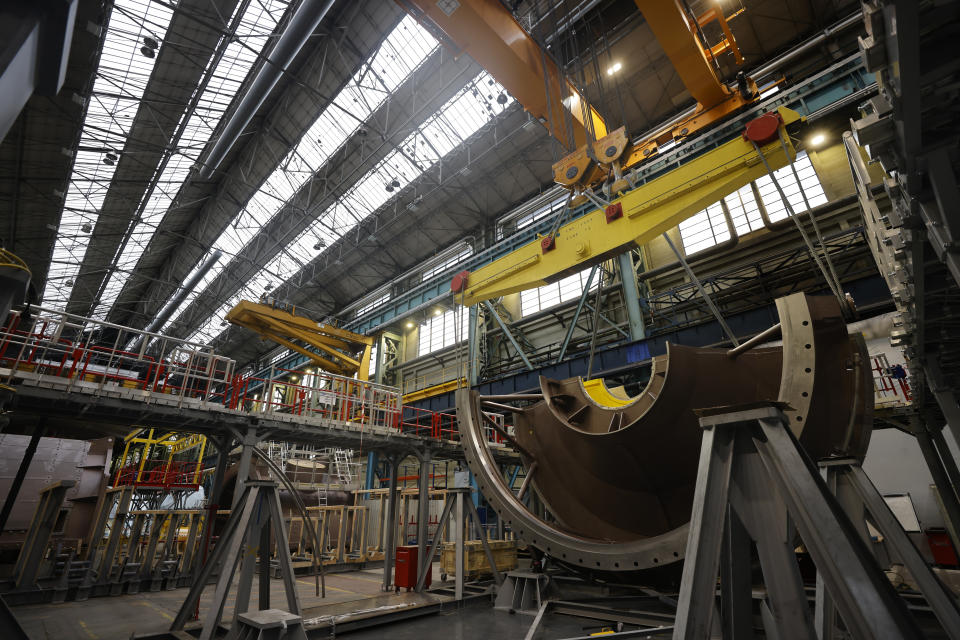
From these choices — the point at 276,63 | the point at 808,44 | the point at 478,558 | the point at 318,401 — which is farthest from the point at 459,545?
the point at 808,44

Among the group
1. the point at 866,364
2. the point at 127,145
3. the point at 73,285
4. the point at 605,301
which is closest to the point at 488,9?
the point at 866,364

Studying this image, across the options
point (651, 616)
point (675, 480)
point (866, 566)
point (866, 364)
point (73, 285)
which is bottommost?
point (651, 616)

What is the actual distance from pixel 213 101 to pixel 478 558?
17566 mm

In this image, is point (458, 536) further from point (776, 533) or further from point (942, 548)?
point (942, 548)

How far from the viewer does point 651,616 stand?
5.25 meters

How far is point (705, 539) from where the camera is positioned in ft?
6.04

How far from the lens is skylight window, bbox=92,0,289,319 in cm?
1348

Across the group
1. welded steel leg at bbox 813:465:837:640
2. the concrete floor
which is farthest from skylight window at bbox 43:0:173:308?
welded steel leg at bbox 813:465:837:640

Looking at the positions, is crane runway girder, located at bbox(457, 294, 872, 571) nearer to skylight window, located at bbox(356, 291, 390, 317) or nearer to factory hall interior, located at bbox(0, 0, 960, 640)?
factory hall interior, located at bbox(0, 0, 960, 640)

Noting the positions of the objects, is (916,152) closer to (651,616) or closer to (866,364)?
(866,364)

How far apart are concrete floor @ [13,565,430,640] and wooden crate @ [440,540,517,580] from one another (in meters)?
1.48

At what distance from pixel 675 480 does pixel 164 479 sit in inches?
490

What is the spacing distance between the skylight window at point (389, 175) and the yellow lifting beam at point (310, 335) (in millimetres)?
7056

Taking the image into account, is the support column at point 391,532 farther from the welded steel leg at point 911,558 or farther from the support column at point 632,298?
the welded steel leg at point 911,558
